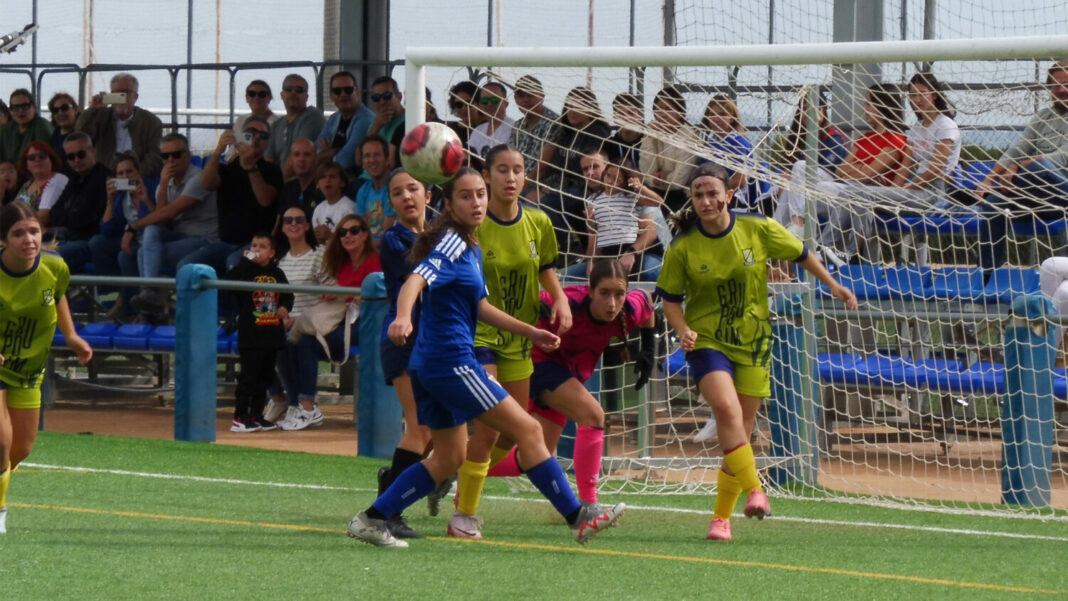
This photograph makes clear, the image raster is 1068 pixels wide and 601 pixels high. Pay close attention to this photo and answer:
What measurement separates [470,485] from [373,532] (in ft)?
2.22

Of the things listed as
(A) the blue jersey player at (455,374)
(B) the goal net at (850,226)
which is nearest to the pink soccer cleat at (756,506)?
(A) the blue jersey player at (455,374)

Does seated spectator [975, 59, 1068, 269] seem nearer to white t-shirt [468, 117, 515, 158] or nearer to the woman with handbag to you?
white t-shirt [468, 117, 515, 158]

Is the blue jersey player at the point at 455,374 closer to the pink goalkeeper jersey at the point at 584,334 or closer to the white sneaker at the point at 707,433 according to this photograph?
the pink goalkeeper jersey at the point at 584,334

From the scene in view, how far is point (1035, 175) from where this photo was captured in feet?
30.9

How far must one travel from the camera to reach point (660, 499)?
29.7 feet

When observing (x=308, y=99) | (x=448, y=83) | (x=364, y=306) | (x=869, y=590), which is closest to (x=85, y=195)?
(x=308, y=99)

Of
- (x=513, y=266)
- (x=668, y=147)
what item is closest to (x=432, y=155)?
(x=513, y=266)

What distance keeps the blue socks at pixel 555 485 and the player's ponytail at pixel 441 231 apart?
96 centimetres

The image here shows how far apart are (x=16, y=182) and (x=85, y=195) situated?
4.17ft

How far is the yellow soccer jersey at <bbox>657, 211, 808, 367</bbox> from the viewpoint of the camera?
7.39 m

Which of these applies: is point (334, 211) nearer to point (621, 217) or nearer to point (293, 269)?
point (293, 269)

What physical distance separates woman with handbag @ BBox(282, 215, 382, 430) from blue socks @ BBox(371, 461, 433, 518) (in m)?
4.99

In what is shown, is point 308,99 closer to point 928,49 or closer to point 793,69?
point 793,69

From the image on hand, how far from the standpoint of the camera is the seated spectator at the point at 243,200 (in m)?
13.6
